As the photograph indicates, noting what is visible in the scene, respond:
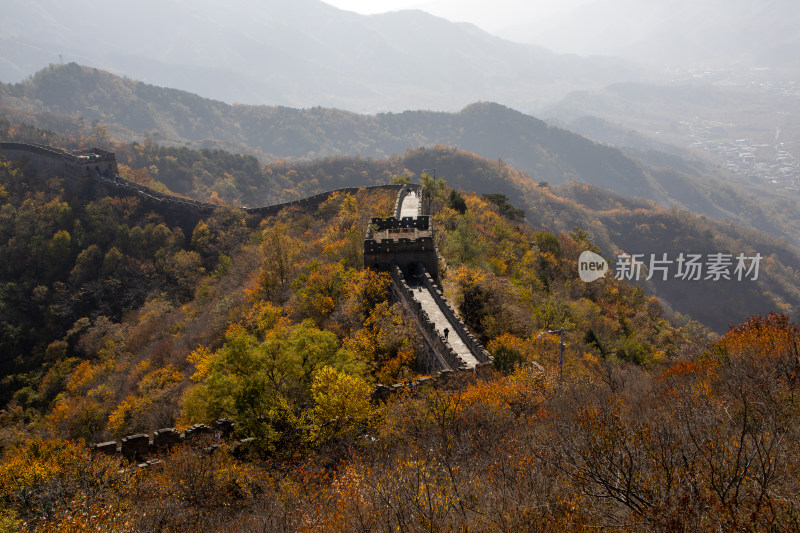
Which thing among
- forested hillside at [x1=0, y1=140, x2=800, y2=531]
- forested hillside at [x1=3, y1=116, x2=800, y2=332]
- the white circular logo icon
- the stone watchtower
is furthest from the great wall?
forested hillside at [x1=3, y1=116, x2=800, y2=332]

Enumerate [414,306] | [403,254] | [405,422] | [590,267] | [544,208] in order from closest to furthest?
[405,422] → [414,306] → [403,254] → [590,267] → [544,208]

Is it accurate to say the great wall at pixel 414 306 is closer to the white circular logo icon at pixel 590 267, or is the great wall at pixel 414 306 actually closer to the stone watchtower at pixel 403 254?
the stone watchtower at pixel 403 254

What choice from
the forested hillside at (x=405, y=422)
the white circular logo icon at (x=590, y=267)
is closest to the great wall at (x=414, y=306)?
the forested hillside at (x=405, y=422)

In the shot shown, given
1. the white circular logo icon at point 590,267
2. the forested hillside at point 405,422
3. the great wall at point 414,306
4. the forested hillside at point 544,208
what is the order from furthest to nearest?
the forested hillside at point 544,208 < the white circular logo icon at point 590,267 < the great wall at point 414,306 < the forested hillside at point 405,422

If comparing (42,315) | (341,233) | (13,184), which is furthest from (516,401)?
(13,184)

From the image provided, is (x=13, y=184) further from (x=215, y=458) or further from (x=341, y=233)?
(x=215, y=458)

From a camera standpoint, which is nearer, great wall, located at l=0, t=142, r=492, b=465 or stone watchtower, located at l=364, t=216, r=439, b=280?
great wall, located at l=0, t=142, r=492, b=465

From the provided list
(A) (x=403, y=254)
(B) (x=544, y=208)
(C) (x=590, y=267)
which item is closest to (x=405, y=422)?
(A) (x=403, y=254)

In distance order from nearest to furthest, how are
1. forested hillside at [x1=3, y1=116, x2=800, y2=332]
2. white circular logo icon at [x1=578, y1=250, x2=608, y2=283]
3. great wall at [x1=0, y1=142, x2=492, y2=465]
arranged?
great wall at [x1=0, y1=142, x2=492, y2=465] < white circular logo icon at [x1=578, y1=250, x2=608, y2=283] < forested hillside at [x1=3, y1=116, x2=800, y2=332]

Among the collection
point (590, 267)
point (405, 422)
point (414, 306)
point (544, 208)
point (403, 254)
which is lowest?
point (405, 422)

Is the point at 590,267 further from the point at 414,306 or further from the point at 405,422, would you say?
the point at 405,422

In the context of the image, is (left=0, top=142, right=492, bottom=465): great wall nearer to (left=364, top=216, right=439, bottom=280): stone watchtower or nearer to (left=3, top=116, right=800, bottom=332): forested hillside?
(left=364, top=216, right=439, bottom=280): stone watchtower
